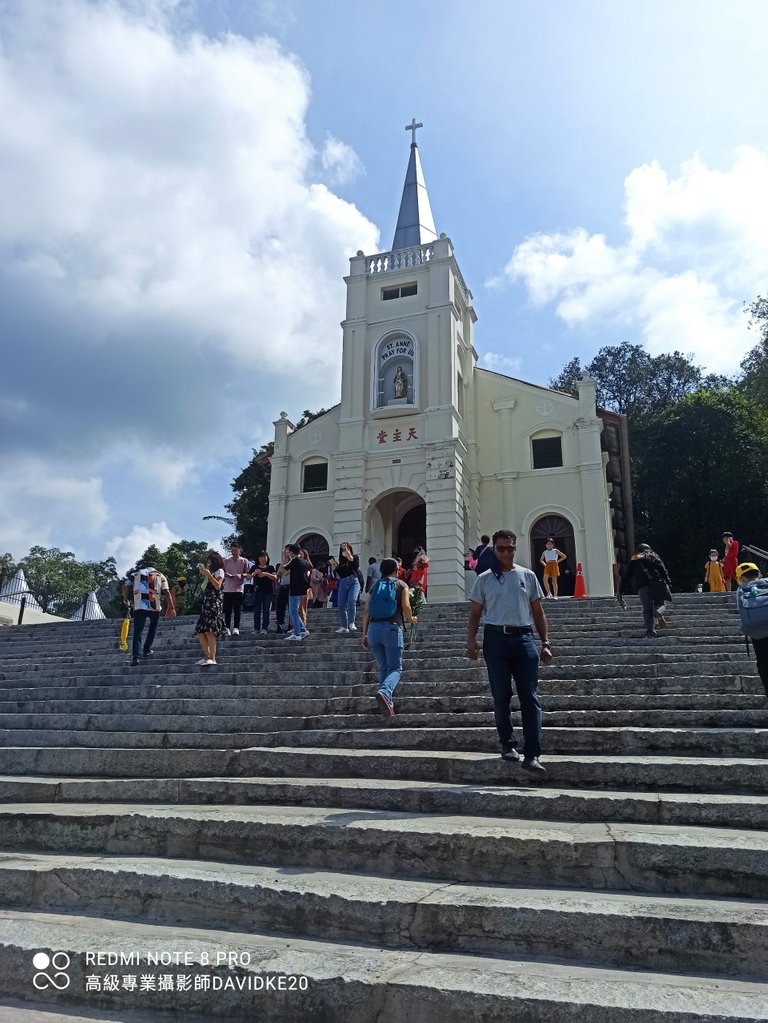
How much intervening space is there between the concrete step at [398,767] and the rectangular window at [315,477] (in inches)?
706

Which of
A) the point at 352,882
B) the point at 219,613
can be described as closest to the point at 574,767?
the point at 352,882

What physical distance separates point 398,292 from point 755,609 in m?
20.7

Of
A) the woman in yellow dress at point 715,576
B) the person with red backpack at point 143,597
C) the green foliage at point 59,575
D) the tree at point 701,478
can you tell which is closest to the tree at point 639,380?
the tree at point 701,478

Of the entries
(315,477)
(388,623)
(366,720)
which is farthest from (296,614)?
(315,477)

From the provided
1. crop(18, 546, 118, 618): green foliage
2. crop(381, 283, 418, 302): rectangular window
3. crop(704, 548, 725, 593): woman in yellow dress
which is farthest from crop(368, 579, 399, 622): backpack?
crop(18, 546, 118, 618): green foliage

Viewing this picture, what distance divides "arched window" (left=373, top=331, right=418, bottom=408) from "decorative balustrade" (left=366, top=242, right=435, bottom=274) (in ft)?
9.05

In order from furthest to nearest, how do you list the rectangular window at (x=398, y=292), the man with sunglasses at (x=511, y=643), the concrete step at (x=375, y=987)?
the rectangular window at (x=398, y=292) < the man with sunglasses at (x=511, y=643) < the concrete step at (x=375, y=987)

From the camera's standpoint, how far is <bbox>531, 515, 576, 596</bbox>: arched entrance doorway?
69.2 ft

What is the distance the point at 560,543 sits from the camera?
2150 cm

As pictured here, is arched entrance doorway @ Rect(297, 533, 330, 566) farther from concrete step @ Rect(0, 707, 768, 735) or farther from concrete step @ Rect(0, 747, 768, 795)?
A: concrete step @ Rect(0, 747, 768, 795)

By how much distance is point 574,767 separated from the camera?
4430 mm

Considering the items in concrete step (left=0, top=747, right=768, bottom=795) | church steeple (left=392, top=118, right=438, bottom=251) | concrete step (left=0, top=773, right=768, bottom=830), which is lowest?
concrete step (left=0, top=773, right=768, bottom=830)

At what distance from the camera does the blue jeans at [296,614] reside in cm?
1054

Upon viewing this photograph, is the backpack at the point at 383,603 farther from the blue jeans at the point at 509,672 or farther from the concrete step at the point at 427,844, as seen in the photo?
the concrete step at the point at 427,844
